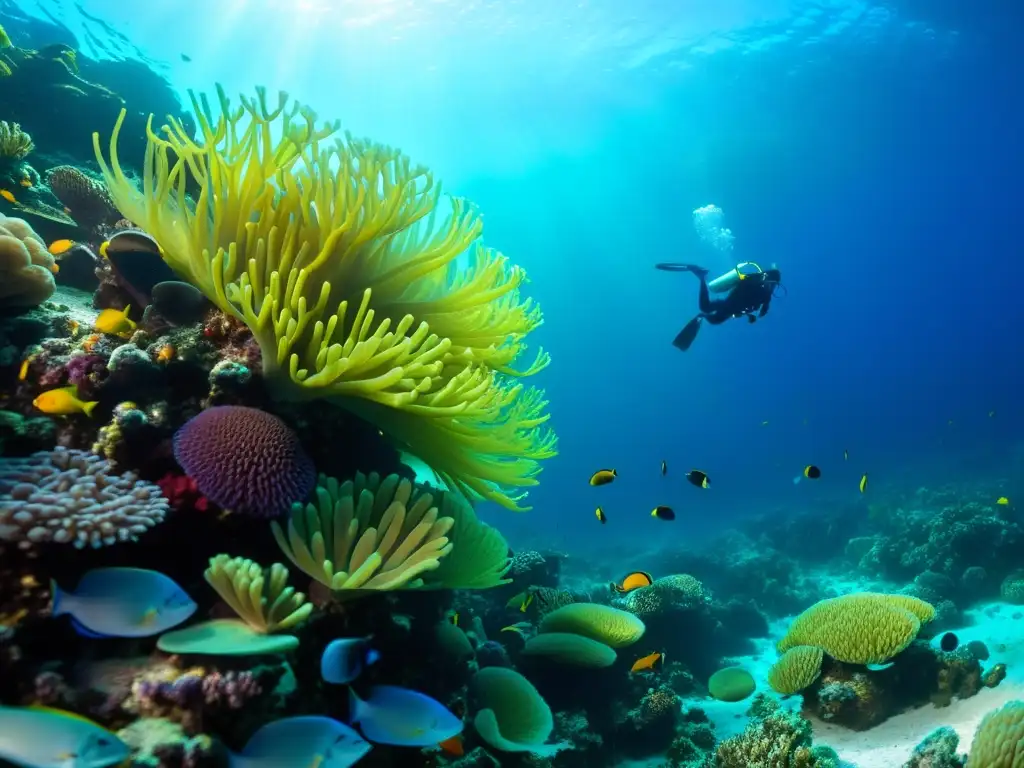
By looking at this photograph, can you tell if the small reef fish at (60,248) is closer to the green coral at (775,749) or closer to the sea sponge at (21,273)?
the sea sponge at (21,273)

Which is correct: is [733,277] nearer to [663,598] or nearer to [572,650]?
[572,650]

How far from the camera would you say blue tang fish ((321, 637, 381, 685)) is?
229 centimetres

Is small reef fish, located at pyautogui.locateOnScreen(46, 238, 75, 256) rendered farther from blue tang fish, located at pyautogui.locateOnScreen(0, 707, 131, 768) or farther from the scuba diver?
the scuba diver

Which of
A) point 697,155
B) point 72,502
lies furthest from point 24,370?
point 697,155

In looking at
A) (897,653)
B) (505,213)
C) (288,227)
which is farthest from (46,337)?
(505,213)

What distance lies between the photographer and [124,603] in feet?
6.81

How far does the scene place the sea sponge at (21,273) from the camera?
3.32m

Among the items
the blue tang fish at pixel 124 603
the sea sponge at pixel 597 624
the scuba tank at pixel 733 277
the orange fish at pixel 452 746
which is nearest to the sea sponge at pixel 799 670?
the sea sponge at pixel 597 624

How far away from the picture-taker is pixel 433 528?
3.03 m

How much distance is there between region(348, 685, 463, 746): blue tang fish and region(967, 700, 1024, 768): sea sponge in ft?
11.8

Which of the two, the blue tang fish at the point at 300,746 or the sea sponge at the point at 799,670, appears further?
the sea sponge at the point at 799,670

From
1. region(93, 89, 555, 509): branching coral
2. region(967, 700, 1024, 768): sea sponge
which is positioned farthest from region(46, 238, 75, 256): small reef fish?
region(967, 700, 1024, 768): sea sponge

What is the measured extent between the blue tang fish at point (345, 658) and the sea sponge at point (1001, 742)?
4068 mm

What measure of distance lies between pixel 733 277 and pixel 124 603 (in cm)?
703
